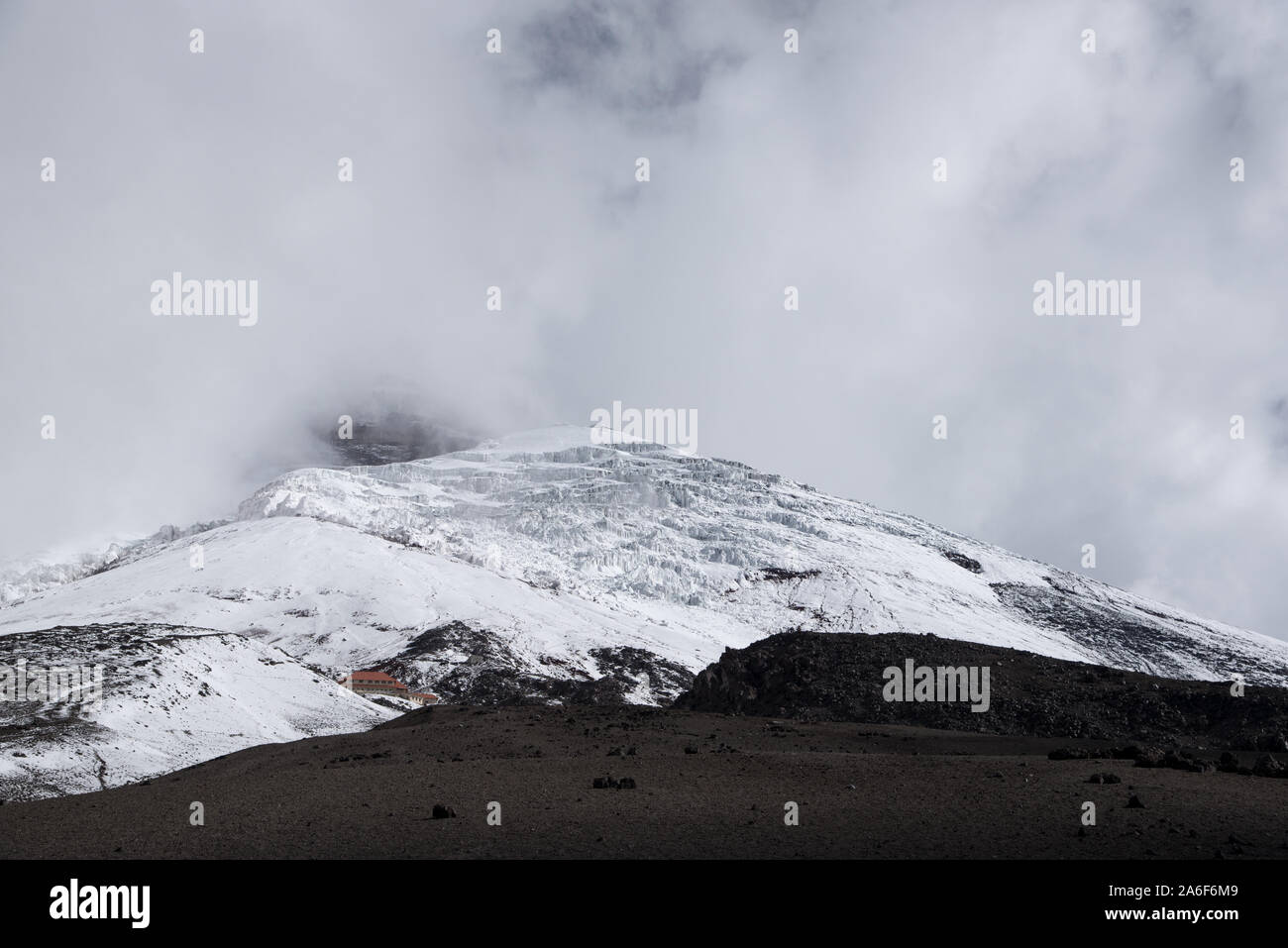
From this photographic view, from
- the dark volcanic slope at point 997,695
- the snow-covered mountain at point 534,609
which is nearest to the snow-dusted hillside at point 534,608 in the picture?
the snow-covered mountain at point 534,609

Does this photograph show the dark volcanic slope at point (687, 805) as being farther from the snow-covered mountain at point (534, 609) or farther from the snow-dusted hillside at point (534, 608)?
the snow-dusted hillside at point (534, 608)

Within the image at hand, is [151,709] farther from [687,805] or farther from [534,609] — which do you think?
[534,609]

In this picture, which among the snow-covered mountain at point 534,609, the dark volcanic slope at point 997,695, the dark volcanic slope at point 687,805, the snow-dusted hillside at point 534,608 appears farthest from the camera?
the snow-dusted hillside at point 534,608

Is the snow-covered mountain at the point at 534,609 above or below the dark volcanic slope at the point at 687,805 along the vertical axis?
below

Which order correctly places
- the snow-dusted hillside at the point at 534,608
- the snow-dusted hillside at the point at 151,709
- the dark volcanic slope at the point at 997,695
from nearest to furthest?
the dark volcanic slope at the point at 997,695 < the snow-dusted hillside at the point at 151,709 < the snow-dusted hillside at the point at 534,608
